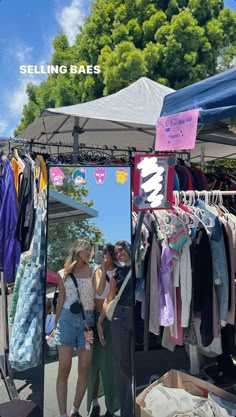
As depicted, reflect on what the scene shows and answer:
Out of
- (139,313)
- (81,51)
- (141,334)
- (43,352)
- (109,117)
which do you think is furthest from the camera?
(81,51)

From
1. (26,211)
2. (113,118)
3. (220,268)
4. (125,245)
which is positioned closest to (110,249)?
(125,245)

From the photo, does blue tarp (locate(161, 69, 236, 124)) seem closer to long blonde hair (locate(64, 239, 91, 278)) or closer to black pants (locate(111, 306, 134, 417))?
long blonde hair (locate(64, 239, 91, 278))

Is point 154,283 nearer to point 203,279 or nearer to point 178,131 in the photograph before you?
point 203,279

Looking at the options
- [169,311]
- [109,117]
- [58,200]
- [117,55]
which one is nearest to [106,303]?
[169,311]

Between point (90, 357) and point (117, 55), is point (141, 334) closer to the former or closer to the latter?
point (90, 357)

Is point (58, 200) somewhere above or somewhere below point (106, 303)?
above

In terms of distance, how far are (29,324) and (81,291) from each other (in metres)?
0.39

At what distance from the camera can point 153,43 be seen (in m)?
13.6

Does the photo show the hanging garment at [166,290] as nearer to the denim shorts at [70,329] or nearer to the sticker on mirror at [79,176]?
the denim shorts at [70,329]

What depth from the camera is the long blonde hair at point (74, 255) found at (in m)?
2.30

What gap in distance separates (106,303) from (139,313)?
58cm

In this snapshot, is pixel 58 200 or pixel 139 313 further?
pixel 139 313

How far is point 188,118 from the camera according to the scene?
6.72 feet

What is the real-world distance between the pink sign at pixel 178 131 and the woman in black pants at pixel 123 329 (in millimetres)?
664
